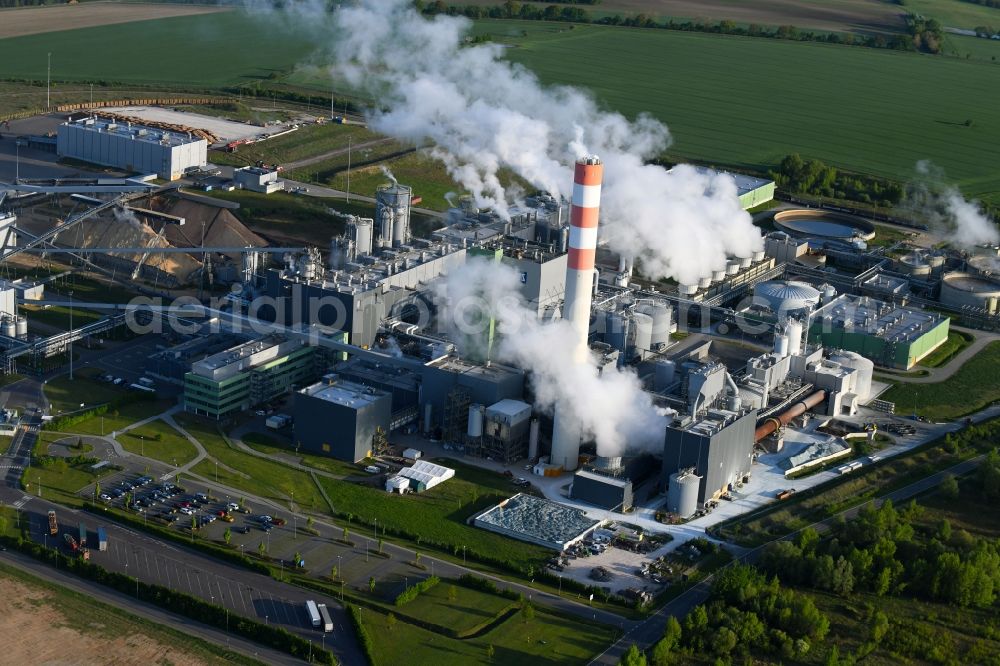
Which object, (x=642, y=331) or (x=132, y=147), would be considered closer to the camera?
(x=642, y=331)

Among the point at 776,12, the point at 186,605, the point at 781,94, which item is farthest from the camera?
the point at 776,12

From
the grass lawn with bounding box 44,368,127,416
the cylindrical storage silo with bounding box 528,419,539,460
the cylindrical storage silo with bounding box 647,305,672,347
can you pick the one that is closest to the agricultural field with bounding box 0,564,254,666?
the grass lawn with bounding box 44,368,127,416

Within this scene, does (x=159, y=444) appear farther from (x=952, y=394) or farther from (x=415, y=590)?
(x=952, y=394)

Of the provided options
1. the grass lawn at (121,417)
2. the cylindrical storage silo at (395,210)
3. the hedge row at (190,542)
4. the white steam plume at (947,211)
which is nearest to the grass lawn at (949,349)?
the white steam plume at (947,211)

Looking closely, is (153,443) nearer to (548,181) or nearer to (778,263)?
(548,181)

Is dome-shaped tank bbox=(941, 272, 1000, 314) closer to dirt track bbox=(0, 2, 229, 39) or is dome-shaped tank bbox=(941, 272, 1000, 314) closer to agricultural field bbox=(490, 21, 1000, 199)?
agricultural field bbox=(490, 21, 1000, 199)

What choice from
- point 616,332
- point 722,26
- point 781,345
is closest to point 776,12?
point 722,26

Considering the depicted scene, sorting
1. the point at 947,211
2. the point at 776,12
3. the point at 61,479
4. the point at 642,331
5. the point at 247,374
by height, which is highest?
the point at 776,12

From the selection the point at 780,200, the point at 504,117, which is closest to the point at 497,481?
the point at 504,117
